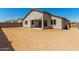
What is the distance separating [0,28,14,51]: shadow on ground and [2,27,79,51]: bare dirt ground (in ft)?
0.44

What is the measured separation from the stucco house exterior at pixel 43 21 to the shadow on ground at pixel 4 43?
36.5 inches

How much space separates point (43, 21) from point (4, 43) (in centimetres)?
180

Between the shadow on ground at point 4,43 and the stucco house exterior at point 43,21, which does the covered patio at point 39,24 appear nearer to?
the stucco house exterior at point 43,21

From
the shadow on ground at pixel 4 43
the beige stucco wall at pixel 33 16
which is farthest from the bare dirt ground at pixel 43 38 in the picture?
the beige stucco wall at pixel 33 16

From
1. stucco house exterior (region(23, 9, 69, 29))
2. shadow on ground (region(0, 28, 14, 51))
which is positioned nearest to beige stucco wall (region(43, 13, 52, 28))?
stucco house exterior (region(23, 9, 69, 29))

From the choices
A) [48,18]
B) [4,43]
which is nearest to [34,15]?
[48,18]

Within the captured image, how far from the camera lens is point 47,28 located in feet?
26.9

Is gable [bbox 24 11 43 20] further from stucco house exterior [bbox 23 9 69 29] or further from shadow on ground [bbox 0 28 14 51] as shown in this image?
shadow on ground [bbox 0 28 14 51]

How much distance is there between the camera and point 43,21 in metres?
8.30

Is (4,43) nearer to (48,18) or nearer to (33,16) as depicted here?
(33,16)

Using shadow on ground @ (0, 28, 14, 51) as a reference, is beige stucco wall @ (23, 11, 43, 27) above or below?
above

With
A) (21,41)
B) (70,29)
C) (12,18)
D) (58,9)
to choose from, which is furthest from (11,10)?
(70,29)

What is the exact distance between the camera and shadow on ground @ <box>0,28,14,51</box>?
7762 millimetres
